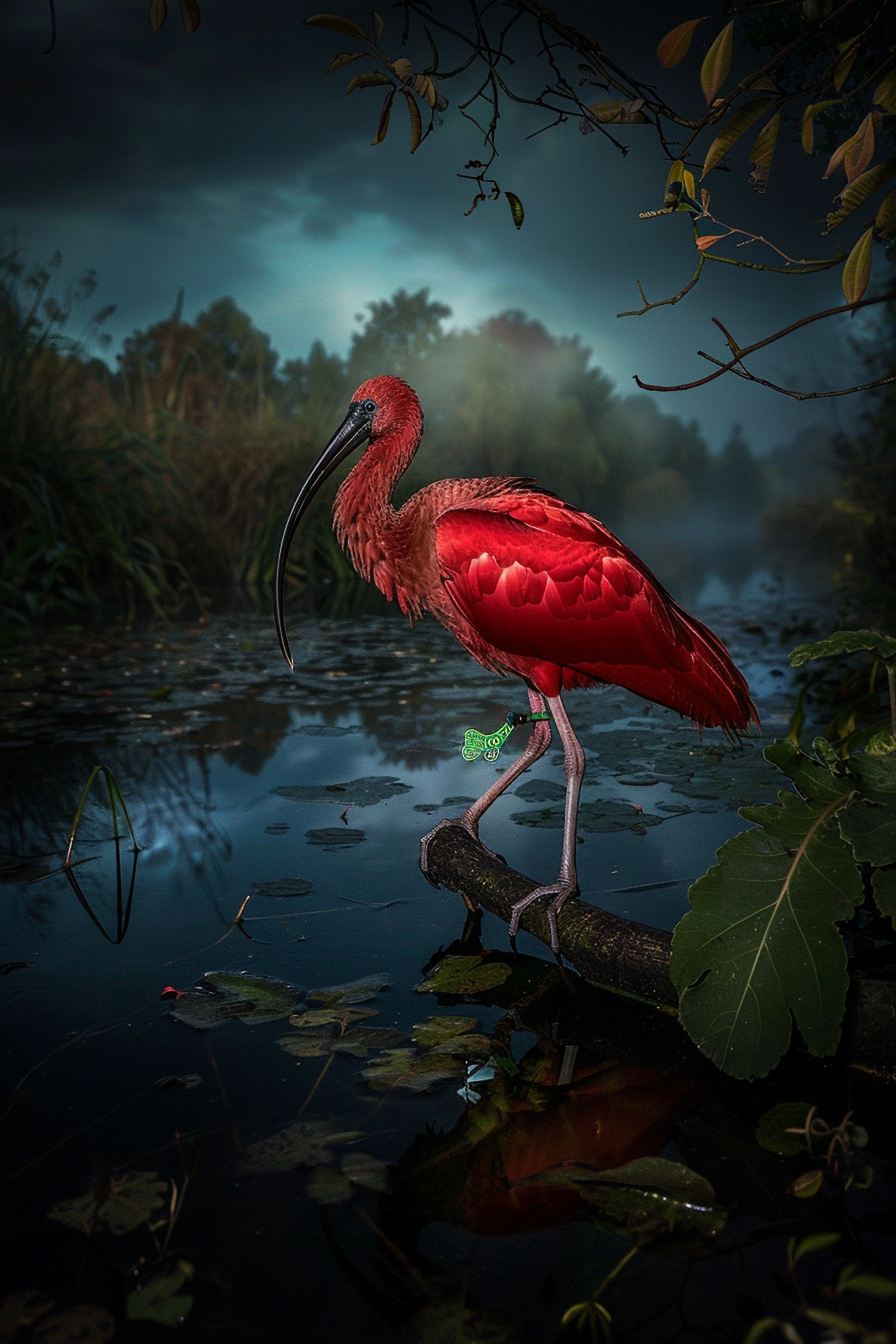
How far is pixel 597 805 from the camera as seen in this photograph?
12.4 ft

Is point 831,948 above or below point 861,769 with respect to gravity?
below

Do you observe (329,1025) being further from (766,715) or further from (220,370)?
(220,370)

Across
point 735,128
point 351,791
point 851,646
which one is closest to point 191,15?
point 735,128

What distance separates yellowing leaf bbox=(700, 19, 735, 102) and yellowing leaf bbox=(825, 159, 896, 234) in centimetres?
27

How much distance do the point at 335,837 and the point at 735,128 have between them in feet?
7.83

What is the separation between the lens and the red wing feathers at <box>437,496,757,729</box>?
2.74 metres

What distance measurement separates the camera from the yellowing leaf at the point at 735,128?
1.77m

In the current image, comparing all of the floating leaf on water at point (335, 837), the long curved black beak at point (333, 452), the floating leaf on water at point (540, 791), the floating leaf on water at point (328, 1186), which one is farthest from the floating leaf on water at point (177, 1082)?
the floating leaf on water at point (540, 791)

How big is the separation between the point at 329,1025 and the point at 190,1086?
1.06 feet

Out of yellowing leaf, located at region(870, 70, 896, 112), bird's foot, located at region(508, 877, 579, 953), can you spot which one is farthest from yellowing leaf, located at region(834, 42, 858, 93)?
bird's foot, located at region(508, 877, 579, 953)

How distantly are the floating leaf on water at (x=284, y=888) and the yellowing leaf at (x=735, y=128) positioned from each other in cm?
208

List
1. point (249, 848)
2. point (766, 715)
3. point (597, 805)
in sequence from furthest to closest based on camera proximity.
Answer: point (766, 715) → point (597, 805) → point (249, 848)

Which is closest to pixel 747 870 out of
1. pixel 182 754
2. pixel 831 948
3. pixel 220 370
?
pixel 831 948

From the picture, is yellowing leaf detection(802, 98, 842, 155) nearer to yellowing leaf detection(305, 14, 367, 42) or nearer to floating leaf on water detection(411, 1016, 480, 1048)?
yellowing leaf detection(305, 14, 367, 42)
